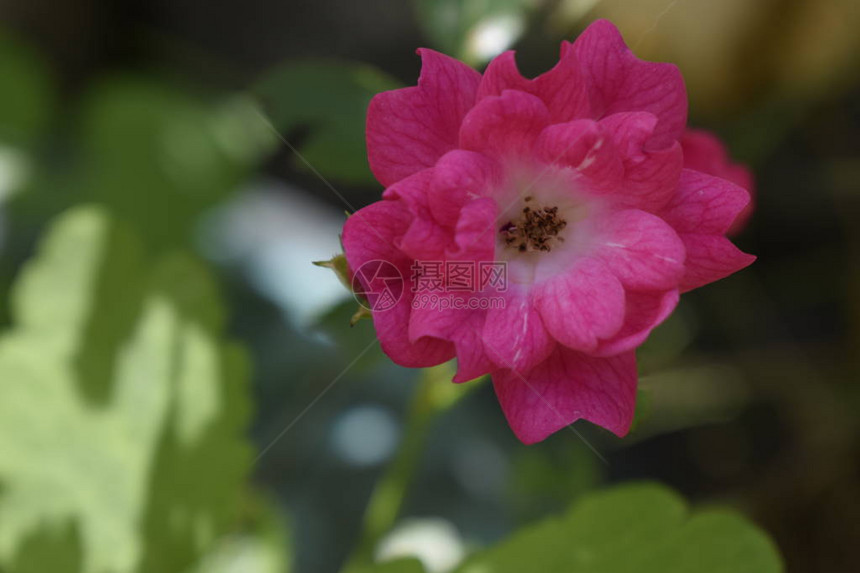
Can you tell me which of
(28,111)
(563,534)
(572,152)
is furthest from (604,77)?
(28,111)

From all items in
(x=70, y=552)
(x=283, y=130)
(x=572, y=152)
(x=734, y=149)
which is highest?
(x=572, y=152)

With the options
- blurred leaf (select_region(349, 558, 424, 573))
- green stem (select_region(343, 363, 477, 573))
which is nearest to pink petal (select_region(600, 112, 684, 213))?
green stem (select_region(343, 363, 477, 573))

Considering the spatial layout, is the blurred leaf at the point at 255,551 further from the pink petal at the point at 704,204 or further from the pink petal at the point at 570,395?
the pink petal at the point at 704,204

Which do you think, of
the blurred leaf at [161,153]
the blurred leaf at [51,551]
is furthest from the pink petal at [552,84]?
the blurred leaf at [161,153]

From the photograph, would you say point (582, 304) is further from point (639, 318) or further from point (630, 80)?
point (630, 80)

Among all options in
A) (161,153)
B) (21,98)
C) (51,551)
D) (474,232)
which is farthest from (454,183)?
(21,98)

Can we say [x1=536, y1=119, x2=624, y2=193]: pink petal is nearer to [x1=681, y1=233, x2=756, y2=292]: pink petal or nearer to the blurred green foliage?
[x1=681, y1=233, x2=756, y2=292]: pink petal

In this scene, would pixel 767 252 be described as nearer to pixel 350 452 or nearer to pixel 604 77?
pixel 350 452
